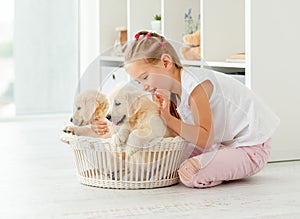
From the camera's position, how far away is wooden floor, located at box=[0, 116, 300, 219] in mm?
1343

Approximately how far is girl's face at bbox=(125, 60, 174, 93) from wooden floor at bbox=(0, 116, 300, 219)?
0.27m

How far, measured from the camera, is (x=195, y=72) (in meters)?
1.64

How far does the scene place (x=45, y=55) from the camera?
146 inches

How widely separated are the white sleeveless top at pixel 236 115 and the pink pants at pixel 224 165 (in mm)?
33

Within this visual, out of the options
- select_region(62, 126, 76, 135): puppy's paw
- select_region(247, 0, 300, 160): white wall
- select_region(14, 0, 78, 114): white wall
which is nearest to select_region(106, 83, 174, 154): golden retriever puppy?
select_region(62, 126, 76, 135): puppy's paw

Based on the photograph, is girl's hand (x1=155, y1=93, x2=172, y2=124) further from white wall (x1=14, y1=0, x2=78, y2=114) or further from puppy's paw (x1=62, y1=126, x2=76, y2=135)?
white wall (x1=14, y1=0, x2=78, y2=114)

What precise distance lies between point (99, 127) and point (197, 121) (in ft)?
0.84

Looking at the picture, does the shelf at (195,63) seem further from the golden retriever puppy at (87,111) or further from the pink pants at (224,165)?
the pink pants at (224,165)

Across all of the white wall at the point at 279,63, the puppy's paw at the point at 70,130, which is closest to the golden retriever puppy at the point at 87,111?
the puppy's paw at the point at 70,130

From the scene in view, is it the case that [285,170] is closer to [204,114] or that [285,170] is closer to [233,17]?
[204,114]

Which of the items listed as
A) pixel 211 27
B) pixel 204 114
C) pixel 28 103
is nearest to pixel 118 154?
pixel 204 114

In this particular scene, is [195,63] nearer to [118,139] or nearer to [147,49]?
[147,49]

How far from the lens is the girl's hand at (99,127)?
158 cm

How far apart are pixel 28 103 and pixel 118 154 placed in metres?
2.25
